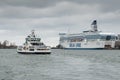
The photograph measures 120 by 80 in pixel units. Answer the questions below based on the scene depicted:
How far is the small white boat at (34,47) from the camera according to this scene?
118 metres

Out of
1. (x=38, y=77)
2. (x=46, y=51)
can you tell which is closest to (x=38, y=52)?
(x=46, y=51)

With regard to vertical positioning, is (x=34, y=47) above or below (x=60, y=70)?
above

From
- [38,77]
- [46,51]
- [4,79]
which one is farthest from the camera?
[46,51]

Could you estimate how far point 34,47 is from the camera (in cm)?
11900

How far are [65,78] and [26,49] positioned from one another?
83458mm

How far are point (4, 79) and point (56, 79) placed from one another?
210 inches

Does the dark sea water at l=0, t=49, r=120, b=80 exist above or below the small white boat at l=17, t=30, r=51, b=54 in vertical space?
below

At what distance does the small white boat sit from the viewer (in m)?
118

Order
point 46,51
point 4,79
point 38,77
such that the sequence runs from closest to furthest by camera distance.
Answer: point 4,79 < point 38,77 < point 46,51

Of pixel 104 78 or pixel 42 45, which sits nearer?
pixel 104 78

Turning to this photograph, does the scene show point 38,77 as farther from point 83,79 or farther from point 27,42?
point 27,42

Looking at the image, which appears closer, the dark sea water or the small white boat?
the dark sea water

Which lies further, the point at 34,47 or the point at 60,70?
the point at 34,47

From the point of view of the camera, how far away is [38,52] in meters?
118
